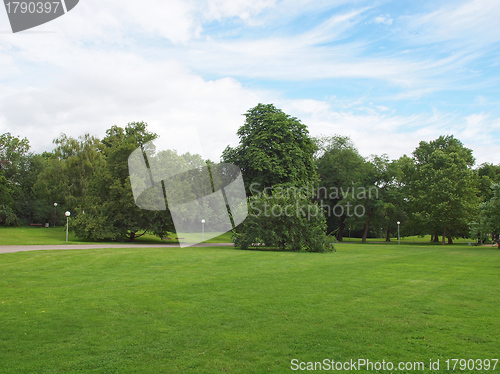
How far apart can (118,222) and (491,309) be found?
33.1 m

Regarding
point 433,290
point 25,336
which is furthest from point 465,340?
point 25,336

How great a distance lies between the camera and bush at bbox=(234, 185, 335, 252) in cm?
2811

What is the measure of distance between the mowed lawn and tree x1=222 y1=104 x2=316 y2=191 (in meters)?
23.1

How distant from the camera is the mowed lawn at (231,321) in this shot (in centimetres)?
552

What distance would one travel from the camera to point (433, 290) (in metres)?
10.9

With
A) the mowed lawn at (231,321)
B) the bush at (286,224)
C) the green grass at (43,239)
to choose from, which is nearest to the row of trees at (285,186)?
the bush at (286,224)

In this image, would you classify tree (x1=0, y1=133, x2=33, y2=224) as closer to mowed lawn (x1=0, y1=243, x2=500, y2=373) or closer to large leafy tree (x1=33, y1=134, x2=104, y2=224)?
large leafy tree (x1=33, y1=134, x2=104, y2=224)

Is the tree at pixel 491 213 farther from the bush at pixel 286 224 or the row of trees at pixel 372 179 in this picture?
the bush at pixel 286 224

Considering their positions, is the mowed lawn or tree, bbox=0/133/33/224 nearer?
the mowed lawn

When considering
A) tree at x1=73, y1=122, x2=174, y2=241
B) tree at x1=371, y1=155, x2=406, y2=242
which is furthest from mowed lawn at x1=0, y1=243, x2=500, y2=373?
tree at x1=371, y1=155, x2=406, y2=242

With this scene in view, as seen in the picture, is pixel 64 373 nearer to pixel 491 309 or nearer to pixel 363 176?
pixel 491 309

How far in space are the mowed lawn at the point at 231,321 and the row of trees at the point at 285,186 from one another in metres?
17.1

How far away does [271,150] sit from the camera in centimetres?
3731

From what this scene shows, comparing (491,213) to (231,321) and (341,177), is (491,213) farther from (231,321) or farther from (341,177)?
(231,321)
